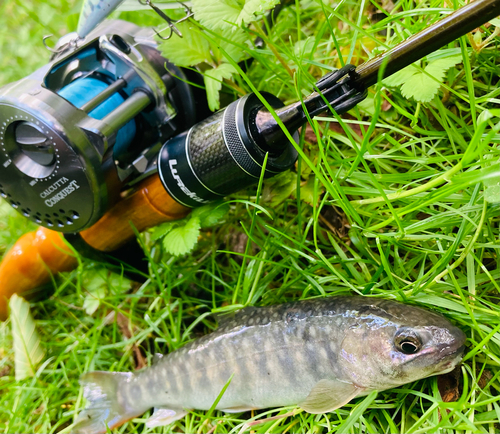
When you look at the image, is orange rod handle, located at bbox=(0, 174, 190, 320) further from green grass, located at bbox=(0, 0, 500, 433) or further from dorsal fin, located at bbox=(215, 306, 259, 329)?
dorsal fin, located at bbox=(215, 306, 259, 329)

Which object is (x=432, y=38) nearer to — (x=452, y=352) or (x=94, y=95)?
(x=452, y=352)

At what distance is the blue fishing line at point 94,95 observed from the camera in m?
1.63

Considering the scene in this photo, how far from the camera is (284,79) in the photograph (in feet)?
6.03

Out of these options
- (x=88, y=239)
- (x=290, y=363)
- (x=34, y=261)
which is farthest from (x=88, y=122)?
(x=290, y=363)

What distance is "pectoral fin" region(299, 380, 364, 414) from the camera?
1418 millimetres

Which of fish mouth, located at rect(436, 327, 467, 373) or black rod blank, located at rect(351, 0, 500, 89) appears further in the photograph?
fish mouth, located at rect(436, 327, 467, 373)

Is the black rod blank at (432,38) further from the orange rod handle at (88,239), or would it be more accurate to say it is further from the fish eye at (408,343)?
the orange rod handle at (88,239)

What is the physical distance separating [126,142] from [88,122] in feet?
0.88

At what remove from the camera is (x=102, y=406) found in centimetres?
189

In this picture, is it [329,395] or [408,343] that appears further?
[329,395]

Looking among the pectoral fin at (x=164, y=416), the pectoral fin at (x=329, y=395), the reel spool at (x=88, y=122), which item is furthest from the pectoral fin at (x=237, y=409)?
the reel spool at (x=88, y=122)

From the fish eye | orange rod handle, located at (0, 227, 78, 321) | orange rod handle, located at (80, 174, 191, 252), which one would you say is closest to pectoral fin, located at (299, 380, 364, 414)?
the fish eye

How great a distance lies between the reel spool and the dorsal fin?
67cm

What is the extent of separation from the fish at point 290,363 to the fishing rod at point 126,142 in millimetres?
550
